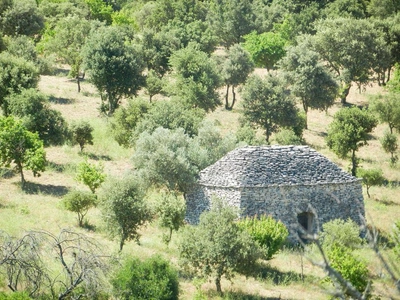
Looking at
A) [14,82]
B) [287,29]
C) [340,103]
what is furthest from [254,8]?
[14,82]

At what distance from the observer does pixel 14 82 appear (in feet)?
161

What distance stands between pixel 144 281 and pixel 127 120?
1017 inches

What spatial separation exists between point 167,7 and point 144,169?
56.2 metres

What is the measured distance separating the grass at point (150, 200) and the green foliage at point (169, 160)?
2.68 m

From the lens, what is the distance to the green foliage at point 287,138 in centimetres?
5172

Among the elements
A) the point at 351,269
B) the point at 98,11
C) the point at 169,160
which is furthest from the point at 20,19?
the point at 351,269

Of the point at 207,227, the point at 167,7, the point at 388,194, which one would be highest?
the point at 167,7

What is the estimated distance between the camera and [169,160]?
38.2 meters

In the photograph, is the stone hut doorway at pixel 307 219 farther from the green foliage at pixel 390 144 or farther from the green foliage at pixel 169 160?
the green foliage at pixel 390 144

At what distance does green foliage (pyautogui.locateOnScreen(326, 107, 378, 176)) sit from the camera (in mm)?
48875

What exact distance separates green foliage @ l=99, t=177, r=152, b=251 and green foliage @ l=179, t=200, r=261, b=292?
267 centimetres

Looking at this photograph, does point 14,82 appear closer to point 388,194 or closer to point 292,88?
point 292,88

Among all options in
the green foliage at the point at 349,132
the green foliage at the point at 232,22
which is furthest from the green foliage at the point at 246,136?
the green foliage at the point at 232,22

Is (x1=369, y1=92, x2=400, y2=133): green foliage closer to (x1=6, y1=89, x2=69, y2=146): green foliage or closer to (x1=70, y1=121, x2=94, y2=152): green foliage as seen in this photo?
(x1=70, y1=121, x2=94, y2=152): green foliage
